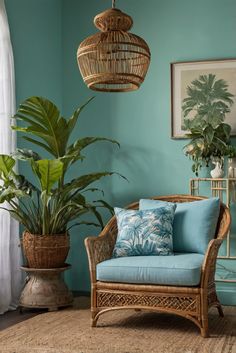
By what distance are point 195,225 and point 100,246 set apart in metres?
0.67

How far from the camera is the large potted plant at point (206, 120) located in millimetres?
4520

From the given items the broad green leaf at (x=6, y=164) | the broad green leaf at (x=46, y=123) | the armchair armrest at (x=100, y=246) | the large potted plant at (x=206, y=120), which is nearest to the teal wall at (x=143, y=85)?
the large potted plant at (x=206, y=120)

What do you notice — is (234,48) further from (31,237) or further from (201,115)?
(31,237)

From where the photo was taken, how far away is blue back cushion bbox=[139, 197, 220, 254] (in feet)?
12.9

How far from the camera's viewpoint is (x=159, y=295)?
3.54 meters

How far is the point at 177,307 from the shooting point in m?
3.52

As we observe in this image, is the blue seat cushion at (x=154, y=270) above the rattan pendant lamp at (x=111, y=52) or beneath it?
beneath

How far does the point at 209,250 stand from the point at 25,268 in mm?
1469

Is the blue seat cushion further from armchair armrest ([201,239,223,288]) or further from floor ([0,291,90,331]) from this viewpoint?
floor ([0,291,90,331])

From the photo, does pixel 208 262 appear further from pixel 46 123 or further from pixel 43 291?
pixel 46 123

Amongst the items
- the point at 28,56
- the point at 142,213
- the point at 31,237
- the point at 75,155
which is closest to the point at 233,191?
the point at 142,213

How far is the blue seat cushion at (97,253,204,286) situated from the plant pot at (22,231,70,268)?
652mm

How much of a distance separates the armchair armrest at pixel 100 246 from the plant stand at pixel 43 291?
1.61 ft

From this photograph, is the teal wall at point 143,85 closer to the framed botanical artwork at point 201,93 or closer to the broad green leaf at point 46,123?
the framed botanical artwork at point 201,93
